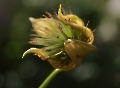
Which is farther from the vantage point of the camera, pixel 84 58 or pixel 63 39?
pixel 84 58

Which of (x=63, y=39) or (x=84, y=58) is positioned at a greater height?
(x=63, y=39)

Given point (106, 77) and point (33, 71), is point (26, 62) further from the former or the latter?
point (106, 77)

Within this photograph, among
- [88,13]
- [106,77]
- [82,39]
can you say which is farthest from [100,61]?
[82,39]

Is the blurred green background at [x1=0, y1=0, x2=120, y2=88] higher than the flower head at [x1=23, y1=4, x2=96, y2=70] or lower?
lower

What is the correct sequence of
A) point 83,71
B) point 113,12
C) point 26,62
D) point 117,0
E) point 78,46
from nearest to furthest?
point 78,46, point 83,71, point 26,62, point 113,12, point 117,0
